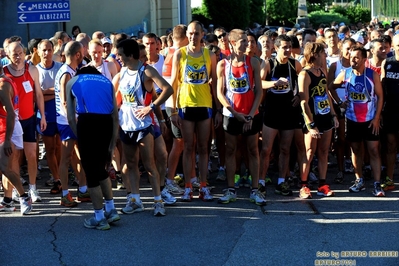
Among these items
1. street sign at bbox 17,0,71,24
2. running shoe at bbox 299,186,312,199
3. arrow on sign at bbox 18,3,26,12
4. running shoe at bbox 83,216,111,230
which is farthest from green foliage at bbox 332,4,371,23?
running shoe at bbox 83,216,111,230

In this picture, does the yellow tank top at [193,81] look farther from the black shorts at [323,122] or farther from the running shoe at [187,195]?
the black shorts at [323,122]

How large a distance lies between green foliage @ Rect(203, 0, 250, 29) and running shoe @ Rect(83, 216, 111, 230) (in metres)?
39.8

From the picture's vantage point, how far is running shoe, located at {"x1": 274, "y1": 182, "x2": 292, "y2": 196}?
9367 mm

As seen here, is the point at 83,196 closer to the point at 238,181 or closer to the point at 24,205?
the point at 24,205

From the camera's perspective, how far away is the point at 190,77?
899 centimetres

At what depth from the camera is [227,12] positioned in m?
47.4

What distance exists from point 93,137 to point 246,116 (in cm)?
201

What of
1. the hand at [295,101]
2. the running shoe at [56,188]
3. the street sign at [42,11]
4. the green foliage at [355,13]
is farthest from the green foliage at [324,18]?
the running shoe at [56,188]

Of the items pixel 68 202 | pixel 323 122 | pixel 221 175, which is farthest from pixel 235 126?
pixel 68 202

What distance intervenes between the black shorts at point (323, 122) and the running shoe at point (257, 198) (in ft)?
3.50

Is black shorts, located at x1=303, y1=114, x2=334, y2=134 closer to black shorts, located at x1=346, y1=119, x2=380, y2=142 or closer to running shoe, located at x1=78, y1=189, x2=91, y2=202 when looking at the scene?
black shorts, located at x1=346, y1=119, x2=380, y2=142

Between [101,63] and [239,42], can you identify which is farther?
[101,63]

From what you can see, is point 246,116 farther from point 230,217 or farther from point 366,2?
point 366,2

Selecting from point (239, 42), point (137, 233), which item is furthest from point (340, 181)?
point (137, 233)
